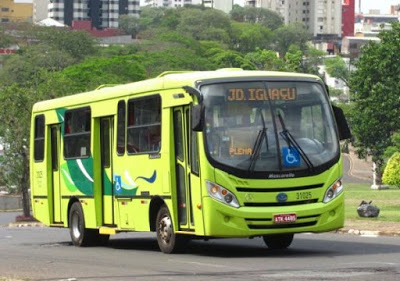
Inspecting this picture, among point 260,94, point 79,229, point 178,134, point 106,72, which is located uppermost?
point 260,94

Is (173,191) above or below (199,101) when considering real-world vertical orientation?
below

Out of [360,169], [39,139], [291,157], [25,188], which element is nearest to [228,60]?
[360,169]

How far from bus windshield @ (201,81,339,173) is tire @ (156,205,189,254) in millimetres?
1813

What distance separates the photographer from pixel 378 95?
250 ft

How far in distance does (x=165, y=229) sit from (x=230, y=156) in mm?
2167

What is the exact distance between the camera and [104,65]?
139000 millimetres

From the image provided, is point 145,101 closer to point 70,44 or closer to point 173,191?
point 173,191

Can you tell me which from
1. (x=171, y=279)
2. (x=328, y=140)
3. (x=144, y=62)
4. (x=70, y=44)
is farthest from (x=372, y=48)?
(x=70, y=44)

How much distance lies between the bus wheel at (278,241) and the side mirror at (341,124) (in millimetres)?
2223

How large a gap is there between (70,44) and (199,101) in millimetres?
167304

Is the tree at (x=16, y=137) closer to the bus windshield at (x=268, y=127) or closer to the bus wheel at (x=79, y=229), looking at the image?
the bus wheel at (x=79, y=229)

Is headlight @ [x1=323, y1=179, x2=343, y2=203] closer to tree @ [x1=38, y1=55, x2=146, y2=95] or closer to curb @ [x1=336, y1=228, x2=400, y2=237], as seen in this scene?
curb @ [x1=336, y1=228, x2=400, y2=237]

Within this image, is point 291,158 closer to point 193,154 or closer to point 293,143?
point 293,143

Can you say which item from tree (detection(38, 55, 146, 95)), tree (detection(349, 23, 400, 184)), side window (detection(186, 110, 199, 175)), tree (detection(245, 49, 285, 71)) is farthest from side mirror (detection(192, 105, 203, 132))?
tree (detection(245, 49, 285, 71))
